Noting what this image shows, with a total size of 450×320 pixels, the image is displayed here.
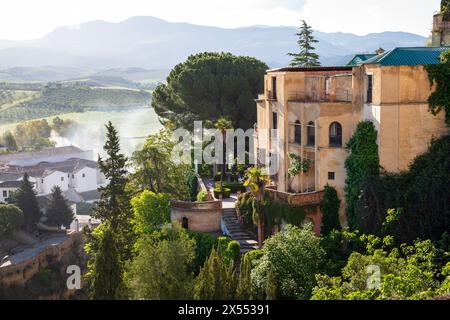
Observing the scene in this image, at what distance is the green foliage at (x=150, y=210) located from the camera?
37.0 m

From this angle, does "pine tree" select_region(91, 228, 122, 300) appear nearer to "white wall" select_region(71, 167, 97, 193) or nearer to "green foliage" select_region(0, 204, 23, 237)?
"green foliage" select_region(0, 204, 23, 237)

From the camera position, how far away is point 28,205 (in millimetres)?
58906

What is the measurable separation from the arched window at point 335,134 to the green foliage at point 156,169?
14.1m

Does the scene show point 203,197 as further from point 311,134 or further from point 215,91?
point 215,91

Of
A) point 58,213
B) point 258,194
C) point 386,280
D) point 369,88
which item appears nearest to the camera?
point 386,280

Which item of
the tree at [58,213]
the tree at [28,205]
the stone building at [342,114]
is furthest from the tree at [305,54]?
the tree at [28,205]

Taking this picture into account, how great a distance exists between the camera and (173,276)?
2269cm

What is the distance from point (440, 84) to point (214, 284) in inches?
596

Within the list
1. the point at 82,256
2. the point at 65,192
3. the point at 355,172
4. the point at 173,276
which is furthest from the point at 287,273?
the point at 65,192

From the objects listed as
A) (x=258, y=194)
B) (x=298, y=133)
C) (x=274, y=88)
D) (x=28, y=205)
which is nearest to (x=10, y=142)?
(x=28, y=205)

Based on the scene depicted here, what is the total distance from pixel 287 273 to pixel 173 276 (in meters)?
5.43

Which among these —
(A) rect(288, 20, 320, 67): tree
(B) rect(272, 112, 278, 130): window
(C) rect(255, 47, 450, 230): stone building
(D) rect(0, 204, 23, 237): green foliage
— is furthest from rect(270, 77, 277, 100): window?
(D) rect(0, 204, 23, 237): green foliage
